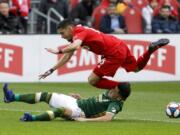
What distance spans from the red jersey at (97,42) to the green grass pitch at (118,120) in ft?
3.98

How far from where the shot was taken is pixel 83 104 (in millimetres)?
14820

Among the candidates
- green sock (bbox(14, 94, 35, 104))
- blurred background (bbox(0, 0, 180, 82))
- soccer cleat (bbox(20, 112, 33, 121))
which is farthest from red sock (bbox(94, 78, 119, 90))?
blurred background (bbox(0, 0, 180, 82))

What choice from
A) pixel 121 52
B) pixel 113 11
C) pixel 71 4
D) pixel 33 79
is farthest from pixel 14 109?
pixel 71 4

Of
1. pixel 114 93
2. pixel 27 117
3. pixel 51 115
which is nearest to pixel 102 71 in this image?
pixel 114 93

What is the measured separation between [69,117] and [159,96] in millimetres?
6212

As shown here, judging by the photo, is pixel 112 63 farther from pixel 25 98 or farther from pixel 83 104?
pixel 25 98

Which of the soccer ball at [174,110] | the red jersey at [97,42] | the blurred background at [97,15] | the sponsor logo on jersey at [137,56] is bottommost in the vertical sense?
the sponsor logo on jersey at [137,56]

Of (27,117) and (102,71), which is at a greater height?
(102,71)

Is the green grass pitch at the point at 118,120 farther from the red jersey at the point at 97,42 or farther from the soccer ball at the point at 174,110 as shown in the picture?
the red jersey at the point at 97,42

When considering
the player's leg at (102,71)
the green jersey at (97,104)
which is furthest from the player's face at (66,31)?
the player's leg at (102,71)

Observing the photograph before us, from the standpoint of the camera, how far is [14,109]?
17.2m

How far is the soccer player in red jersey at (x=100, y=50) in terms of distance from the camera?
1500 centimetres

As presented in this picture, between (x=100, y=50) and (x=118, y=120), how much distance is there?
4.42 ft

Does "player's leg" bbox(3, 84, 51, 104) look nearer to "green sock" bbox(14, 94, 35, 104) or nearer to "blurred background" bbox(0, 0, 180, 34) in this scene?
"green sock" bbox(14, 94, 35, 104)
